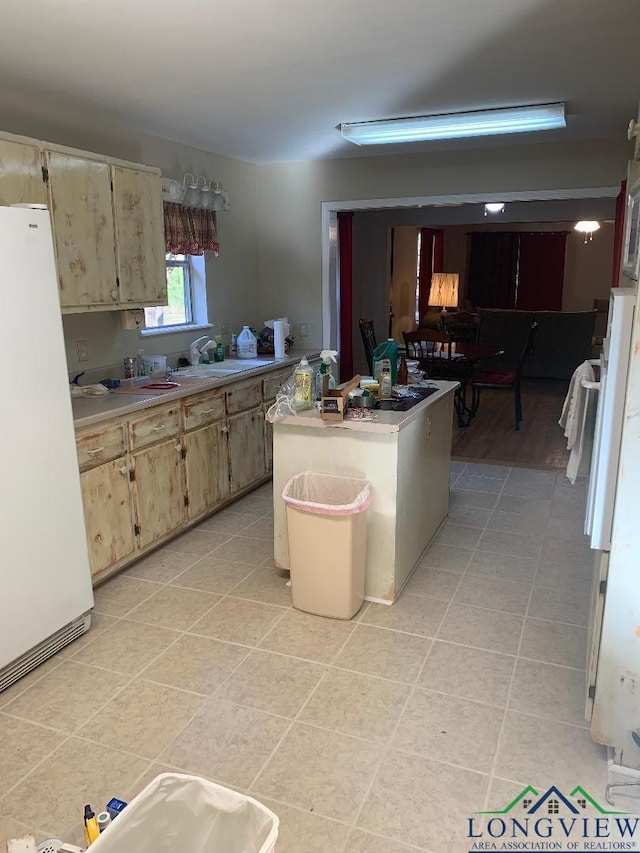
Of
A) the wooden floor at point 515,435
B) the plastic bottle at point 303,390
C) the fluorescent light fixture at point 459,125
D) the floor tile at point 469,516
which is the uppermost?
the fluorescent light fixture at point 459,125

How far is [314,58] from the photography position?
9.04 feet

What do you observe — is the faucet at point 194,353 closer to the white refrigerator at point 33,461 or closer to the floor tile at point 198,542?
the floor tile at point 198,542

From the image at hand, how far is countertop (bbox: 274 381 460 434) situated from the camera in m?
2.88

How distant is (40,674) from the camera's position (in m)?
2.55

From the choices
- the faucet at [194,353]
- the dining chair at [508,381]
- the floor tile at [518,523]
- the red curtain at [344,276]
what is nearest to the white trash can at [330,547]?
the floor tile at [518,523]

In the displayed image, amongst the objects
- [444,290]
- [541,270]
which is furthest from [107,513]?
[541,270]

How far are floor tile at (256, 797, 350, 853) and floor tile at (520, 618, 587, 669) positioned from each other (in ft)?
3.84

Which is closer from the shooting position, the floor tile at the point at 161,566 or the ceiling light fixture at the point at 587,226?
the floor tile at the point at 161,566

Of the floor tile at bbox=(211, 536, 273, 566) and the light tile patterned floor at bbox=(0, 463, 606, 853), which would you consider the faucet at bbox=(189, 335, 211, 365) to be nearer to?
the floor tile at bbox=(211, 536, 273, 566)

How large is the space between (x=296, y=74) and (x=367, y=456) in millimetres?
1789

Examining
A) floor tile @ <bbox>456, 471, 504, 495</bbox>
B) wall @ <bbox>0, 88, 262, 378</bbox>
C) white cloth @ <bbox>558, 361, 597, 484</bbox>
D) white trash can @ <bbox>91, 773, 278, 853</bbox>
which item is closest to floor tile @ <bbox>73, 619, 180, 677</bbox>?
white trash can @ <bbox>91, 773, 278, 853</bbox>

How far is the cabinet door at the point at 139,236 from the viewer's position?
11.6 feet

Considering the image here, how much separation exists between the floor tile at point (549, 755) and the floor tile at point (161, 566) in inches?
72.6

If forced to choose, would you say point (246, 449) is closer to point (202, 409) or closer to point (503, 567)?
point (202, 409)
